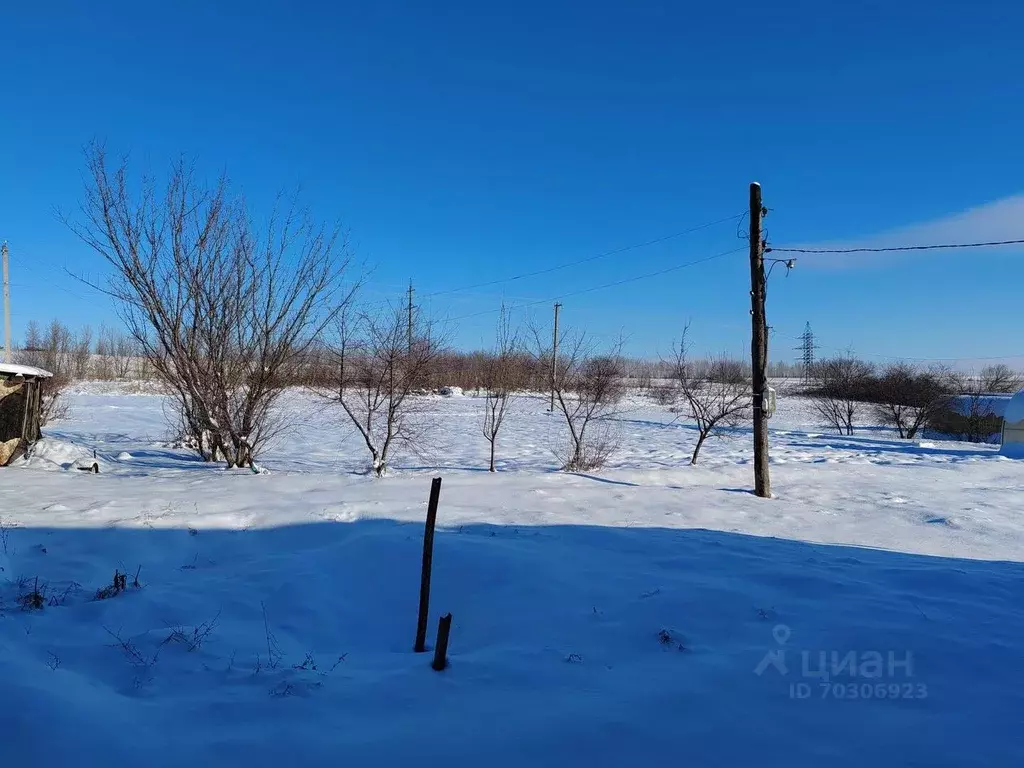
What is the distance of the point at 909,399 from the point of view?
28094mm

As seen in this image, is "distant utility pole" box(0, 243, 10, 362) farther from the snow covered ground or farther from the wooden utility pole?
the wooden utility pole

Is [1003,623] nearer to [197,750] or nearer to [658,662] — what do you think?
[658,662]

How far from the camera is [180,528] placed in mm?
5465

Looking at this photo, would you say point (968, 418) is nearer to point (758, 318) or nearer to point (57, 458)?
point (758, 318)

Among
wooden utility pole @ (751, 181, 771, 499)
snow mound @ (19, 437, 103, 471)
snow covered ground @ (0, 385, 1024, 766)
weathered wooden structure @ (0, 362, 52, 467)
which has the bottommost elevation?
snow covered ground @ (0, 385, 1024, 766)

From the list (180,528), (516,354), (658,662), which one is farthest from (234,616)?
(516,354)

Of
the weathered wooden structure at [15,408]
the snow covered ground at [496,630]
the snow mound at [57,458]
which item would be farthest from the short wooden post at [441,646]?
the weathered wooden structure at [15,408]

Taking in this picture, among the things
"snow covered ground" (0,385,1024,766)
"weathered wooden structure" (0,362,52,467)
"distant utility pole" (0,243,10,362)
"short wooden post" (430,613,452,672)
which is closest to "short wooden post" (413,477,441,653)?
"snow covered ground" (0,385,1024,766)

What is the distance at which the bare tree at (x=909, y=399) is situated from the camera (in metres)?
27.1

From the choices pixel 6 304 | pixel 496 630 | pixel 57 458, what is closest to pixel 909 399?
pixel 496 630

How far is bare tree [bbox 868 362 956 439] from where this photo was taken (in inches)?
1065

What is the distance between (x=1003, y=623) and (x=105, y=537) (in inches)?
285

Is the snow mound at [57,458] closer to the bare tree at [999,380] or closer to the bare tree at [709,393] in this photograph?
the bare tree at [709,393]

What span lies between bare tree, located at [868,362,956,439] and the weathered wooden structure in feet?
103
